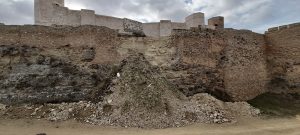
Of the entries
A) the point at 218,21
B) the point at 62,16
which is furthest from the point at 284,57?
the point at 62,16

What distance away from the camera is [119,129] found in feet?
44.2

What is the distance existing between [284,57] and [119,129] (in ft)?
36.1

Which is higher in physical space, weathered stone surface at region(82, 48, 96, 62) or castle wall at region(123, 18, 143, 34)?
castle wall at region(123, 18, 143, 34)

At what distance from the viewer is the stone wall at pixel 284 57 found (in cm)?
1967

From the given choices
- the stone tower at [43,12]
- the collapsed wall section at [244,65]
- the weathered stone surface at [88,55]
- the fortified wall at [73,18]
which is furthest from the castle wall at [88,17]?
the collapsed wall section at [244,65]

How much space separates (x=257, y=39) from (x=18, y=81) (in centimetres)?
1254

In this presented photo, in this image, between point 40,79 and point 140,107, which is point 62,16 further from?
point 140,107

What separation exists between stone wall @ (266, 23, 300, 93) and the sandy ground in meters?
5.33

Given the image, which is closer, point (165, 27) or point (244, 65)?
point (244, 65)

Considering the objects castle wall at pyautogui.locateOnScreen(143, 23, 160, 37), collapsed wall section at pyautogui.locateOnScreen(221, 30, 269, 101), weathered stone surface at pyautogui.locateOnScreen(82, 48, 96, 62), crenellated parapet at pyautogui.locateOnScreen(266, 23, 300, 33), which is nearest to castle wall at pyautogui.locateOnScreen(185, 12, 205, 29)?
castle wall at pyautogui.locateOnScreen(143, 23, 160, 37)

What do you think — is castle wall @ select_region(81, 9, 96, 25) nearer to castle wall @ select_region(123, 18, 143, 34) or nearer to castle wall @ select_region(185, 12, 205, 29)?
castle wall @ select_region(123, 18, 143, 34)

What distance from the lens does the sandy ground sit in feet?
42.6

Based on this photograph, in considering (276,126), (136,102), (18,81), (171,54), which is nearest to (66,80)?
(18,81)

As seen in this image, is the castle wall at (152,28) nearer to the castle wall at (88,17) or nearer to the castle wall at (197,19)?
the castle wall at (197,19)
